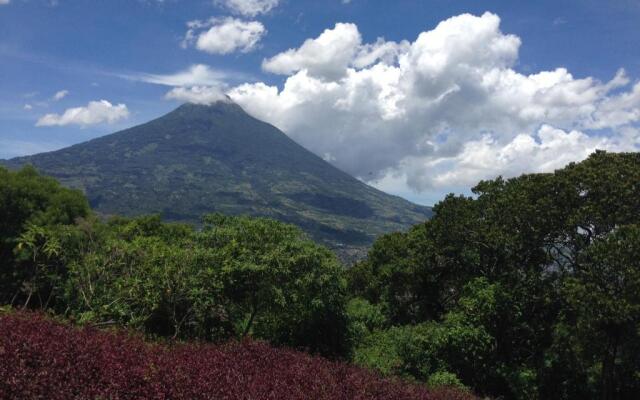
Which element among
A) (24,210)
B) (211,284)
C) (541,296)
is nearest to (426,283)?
(541,296)

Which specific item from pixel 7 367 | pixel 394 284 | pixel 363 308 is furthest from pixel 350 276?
pixel 7 367

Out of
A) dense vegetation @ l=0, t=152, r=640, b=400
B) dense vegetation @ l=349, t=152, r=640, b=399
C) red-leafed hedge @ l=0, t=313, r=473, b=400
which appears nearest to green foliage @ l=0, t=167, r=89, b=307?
dense vegetation @ l=0, t=152, r=640, b=400

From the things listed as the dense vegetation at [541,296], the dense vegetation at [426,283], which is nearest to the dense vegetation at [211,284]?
the dense vegetation at [426,283]

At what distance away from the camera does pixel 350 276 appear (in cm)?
3734

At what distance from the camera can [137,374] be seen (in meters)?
5.30

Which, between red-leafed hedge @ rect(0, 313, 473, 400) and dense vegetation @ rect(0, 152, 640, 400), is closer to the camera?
red-leafed hedge @ rect(0, 313, 473, 400)

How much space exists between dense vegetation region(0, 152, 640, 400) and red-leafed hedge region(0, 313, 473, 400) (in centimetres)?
385

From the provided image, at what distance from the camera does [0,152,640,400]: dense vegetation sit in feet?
41.3

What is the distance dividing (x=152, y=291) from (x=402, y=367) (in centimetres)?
1094

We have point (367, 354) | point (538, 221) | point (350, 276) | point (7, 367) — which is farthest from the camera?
point (350, 276)

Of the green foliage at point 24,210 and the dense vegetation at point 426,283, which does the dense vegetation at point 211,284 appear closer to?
the dense vegetation at point 426,283

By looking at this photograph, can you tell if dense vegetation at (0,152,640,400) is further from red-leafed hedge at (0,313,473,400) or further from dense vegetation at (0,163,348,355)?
red-leafed hedge at (0,313,473,400)

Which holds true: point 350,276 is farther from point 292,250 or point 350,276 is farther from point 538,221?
point 292,250

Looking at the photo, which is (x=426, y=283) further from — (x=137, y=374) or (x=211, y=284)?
(x=137, y=374)
